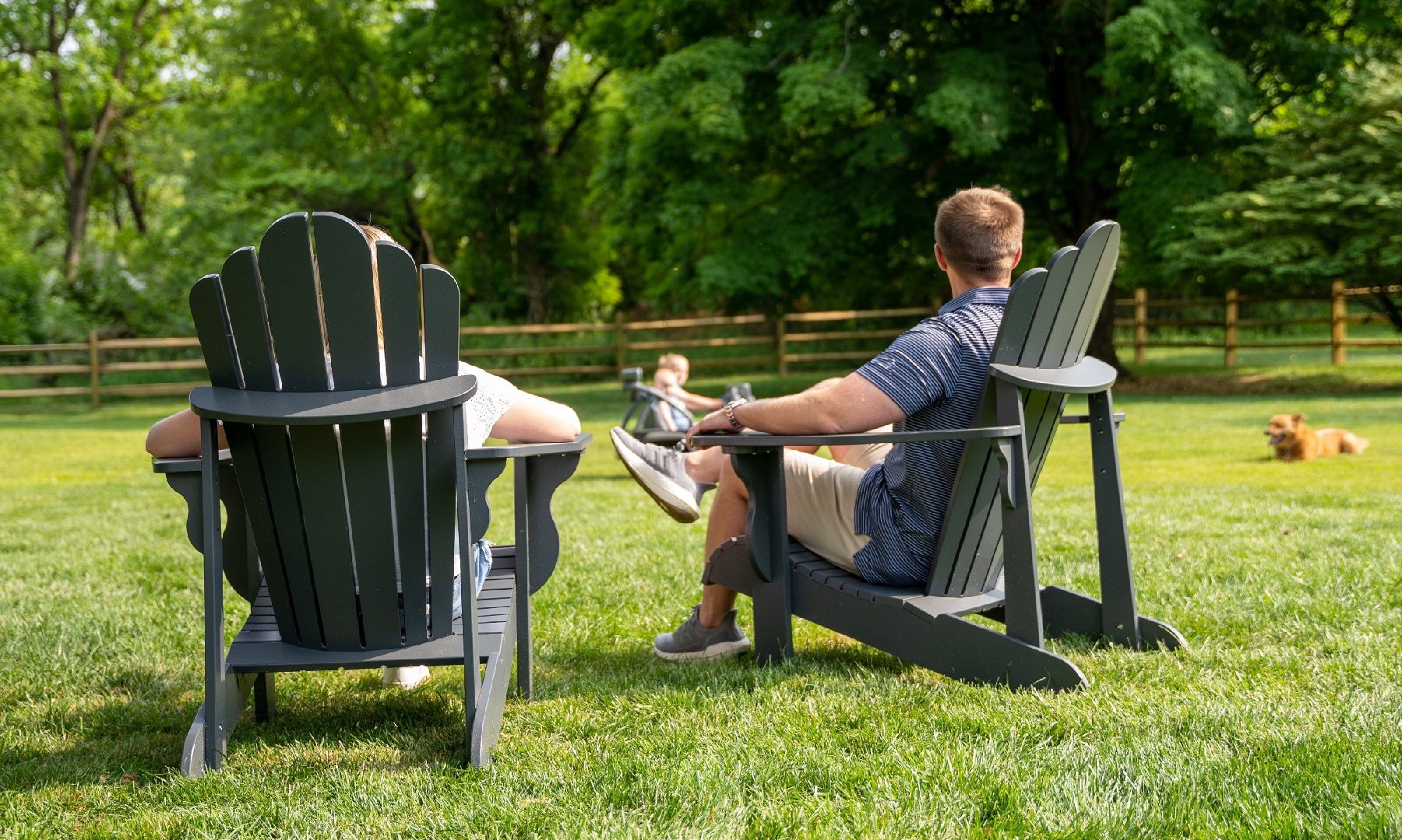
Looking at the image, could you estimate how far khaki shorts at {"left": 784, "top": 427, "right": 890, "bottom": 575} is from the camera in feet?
11.0

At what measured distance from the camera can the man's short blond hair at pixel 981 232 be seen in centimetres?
315

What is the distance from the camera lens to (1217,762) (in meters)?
2.44

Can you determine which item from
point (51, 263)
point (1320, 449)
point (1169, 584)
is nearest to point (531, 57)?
point (51, 263)

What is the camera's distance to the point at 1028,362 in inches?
118

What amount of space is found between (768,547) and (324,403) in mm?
1393

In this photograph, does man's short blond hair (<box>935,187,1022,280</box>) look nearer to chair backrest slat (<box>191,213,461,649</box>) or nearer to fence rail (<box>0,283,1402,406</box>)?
chair backrest slat (<box>191,213,461,649</box>)

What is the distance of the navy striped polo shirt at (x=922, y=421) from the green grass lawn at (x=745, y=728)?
352 mm

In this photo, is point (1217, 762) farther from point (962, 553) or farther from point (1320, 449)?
point (1320, 449)

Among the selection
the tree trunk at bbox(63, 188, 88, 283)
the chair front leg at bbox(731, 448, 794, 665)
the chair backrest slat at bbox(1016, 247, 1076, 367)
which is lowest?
the chair front leg at bbox(731, 448, 794, 665)

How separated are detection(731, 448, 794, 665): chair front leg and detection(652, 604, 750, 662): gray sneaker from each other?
19cm

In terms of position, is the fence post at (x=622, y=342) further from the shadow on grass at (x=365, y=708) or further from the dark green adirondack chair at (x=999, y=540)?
the dark green adirondack chair at (x=999, y=540)

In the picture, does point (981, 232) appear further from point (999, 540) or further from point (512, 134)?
point (512, 134)

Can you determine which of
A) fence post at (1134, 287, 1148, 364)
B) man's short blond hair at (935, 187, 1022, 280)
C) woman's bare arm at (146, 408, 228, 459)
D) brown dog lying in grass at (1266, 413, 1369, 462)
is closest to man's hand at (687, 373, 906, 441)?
man's short blond hair at (935, 187, 1022, 280)

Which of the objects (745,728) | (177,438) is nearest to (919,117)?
(745,728)
